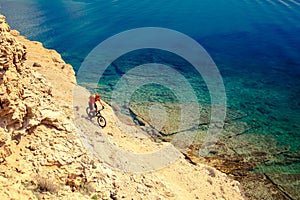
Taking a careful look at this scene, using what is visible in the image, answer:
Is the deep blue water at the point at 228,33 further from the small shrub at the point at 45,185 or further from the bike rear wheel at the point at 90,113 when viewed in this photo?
the small shrub at the point at 45,185

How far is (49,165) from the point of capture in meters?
9.80

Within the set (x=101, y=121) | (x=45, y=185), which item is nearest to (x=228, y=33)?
(x=101, y=121)

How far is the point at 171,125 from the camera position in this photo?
66.1ft

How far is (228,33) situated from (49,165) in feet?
126

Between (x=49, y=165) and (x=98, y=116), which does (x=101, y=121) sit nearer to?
(x=98, y=116)

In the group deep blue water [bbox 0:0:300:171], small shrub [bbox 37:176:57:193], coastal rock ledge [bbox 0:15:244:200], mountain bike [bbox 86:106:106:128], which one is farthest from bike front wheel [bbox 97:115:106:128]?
deep blue water [bbox 0:0:300:171]

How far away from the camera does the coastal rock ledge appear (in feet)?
28.2

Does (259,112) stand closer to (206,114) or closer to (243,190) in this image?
(206,114)

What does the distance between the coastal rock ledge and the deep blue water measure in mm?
9107

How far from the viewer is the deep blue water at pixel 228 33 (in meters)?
24.6

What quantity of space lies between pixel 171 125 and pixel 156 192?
8.09 meters

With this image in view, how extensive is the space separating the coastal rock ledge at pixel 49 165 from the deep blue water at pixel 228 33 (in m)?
9.11

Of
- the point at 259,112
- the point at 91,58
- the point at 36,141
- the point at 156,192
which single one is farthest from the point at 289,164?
the point at 91,58

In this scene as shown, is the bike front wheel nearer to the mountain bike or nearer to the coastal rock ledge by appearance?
the mountain bike
